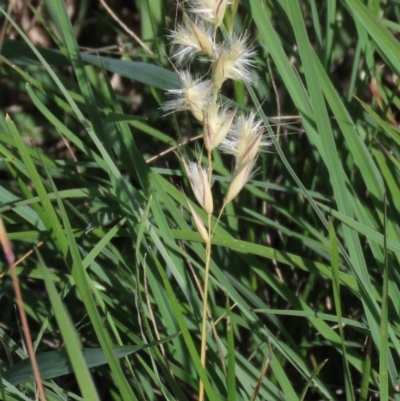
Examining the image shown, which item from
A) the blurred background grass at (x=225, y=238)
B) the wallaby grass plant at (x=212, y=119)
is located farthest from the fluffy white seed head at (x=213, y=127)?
the blurred background grass at (x=225, y=238)

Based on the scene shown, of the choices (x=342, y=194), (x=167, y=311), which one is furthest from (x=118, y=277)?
(x=342, y=194)

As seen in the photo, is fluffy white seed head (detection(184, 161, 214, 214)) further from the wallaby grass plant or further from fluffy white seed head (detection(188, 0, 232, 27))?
fluffy white seed head (detection(188, 0, 232, 27))

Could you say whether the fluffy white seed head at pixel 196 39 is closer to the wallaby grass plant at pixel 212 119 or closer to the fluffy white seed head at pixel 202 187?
the wallaby grass plant at pixel 212 119

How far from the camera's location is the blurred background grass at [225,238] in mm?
650

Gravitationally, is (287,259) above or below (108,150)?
below

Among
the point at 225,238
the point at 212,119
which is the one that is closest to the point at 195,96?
the point at 212,119

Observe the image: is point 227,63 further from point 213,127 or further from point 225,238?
point 225,238

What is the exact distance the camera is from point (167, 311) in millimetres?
742

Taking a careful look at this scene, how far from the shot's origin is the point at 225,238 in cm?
78

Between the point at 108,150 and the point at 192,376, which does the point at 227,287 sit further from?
the point at 108,150

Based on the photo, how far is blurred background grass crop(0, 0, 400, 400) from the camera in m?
0.65

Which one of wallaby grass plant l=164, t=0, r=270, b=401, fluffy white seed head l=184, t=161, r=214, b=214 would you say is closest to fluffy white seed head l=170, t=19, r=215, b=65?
Answer: wallaby grass plant l=164, t=0, r=270, b=401

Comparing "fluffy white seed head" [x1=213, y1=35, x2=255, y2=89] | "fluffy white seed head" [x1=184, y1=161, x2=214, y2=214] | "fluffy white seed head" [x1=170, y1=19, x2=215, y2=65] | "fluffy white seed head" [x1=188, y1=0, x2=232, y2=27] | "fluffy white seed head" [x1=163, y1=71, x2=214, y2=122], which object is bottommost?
"fluffy white seed head" [x1=184, y1=161, x2=214, y2=214]

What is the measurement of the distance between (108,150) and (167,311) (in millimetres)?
204
